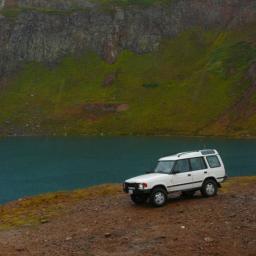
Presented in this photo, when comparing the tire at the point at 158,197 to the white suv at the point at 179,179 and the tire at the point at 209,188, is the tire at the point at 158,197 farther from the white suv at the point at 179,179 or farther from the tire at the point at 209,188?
the tire at the point at 209,188

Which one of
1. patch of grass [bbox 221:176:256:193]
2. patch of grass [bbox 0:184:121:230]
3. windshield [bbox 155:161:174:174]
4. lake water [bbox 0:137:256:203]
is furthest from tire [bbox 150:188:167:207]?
lake water [bbox 0:137:256:203]

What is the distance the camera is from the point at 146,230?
971 inches

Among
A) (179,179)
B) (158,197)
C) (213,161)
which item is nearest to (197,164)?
(213,161)

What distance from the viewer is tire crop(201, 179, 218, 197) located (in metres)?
31.8

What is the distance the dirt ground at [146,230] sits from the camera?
21.4 m

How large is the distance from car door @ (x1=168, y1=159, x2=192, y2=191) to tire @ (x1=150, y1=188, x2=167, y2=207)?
1.96ft

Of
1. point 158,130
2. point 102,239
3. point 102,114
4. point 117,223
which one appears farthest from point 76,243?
point 102,114

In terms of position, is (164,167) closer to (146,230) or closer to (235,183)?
(146,230)

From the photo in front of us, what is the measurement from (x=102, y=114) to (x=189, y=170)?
166140 mm

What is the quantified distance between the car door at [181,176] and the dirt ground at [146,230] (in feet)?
3.06

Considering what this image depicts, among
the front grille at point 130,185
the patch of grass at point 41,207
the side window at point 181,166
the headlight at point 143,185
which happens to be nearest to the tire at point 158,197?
the headlight at point 143,185

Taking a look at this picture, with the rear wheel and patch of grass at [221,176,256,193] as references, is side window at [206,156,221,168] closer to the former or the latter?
the rear wheel

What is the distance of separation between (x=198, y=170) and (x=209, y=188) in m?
1.35

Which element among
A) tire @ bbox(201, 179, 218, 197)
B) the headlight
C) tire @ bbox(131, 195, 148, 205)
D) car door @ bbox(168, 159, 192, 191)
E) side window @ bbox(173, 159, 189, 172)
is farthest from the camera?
tire @ bbox(201, 179, 218, 197)
